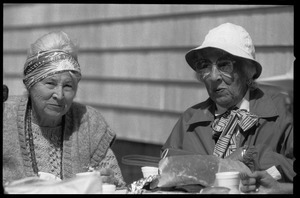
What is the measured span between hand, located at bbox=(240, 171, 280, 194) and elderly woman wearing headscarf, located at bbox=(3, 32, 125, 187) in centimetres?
76

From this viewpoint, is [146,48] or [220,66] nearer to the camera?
[220,66]

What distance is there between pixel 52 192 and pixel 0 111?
0.68 metres

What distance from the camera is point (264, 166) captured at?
3.57 metres

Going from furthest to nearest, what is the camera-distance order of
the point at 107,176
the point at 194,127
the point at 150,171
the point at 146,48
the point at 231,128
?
the point at 146,48
the point at 194,127
the point at 231,128
the point at 107,176
the point at 150,171

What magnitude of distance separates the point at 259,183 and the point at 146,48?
327cm

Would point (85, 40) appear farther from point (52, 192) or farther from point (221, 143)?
point (52, 192)

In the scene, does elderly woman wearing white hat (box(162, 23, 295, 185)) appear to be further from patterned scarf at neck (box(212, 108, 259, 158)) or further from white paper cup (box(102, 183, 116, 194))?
white paper cup (box(102, 183, 116, 194))

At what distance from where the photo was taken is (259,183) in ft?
11.0

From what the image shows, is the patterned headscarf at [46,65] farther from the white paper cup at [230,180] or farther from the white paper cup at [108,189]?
the white paper cup at [230,180]

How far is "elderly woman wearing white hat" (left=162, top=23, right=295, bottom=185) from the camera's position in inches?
147

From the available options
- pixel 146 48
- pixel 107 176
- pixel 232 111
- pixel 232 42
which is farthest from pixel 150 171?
pixel 146 48

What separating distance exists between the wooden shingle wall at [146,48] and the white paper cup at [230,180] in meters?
2.11

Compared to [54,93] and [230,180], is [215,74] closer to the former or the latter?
[230,180]

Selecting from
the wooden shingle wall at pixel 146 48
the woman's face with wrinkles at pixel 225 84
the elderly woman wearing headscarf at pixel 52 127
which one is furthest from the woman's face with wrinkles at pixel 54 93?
the wooden shingle wall at pixel 146 48
